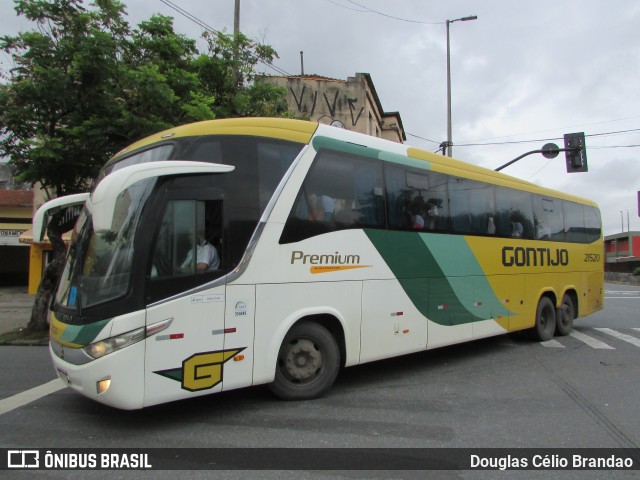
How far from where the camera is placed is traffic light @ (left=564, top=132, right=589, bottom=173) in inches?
689

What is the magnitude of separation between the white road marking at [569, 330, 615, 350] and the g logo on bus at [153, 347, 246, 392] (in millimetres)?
8423

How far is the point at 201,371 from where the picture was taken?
15.6 feet

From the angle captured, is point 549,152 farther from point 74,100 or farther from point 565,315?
point 74,100

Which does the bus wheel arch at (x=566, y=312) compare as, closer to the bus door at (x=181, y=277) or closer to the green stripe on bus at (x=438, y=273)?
the green stripe on bus at (x=438, y=273)

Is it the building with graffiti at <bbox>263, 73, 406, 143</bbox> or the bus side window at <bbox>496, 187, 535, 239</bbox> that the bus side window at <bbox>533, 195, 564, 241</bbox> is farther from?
the building with graffiti at <bbox>263, 73, 406, 143</bbox>

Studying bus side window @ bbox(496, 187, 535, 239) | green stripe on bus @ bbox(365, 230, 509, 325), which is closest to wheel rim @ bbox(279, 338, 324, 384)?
green stripe on bus @ bbox(365, 230, 509, 325)

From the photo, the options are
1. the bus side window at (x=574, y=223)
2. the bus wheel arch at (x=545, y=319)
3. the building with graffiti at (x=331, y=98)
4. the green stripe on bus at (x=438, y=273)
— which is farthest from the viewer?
the building with graffiti at (x=331, y=98)

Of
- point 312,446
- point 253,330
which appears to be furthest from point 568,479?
point 253,330

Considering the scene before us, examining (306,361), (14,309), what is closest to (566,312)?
(306,361)

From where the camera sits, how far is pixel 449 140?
22.1 metres

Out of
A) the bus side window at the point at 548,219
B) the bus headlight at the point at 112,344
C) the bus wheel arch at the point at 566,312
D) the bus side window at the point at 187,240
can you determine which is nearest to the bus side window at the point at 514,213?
the bus side window at the point at 548,219

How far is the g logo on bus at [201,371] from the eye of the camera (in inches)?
182

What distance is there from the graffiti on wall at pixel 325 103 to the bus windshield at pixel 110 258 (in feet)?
74.6

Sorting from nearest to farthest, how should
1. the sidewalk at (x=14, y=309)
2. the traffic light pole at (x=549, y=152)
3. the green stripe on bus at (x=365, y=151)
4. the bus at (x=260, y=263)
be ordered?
the bus at (x=260, y=263) → the green stripe on bus at (x=365, y=151) → the sidewalk at (x=14, y=309) → the traffic light pole at (x=549, y=152)
